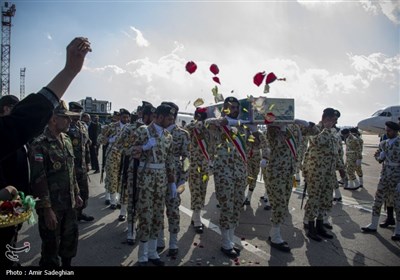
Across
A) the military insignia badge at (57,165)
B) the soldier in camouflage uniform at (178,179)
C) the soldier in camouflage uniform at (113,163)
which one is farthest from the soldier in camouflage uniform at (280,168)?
the soldier in camouflage uniform at (113,163)

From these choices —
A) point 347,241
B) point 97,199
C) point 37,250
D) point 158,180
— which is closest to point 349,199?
point 347,241

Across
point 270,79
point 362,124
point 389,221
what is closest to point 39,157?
point 270,79

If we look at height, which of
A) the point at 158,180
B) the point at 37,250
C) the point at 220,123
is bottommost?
the point at 37,250

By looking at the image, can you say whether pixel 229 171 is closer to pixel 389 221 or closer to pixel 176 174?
pixel 176 174

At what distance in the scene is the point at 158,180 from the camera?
4.32 meters

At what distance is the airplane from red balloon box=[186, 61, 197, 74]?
25.4 m

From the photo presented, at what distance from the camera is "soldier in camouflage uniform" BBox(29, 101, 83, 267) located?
3367 millimetres

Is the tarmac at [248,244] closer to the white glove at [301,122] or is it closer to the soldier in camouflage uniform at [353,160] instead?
the white glove at [301,122]

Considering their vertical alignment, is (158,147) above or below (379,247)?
above

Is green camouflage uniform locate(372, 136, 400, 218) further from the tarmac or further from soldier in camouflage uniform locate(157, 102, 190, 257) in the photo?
soldier in camouflage uniform locate(157, 102, 190, 257)

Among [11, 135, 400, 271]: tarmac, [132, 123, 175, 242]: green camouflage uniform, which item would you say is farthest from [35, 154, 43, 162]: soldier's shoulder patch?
[11, 135, 400, 271]: tarmac
